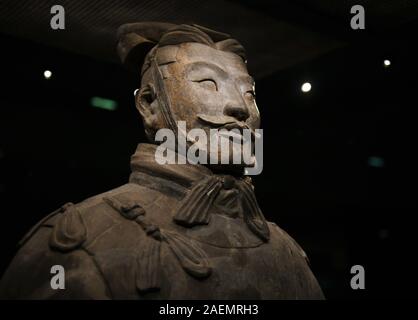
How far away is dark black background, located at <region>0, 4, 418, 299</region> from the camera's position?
128 inches

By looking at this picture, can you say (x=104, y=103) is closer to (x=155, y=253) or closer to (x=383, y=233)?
(x=155, y=253)

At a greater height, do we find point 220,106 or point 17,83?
point 17,83

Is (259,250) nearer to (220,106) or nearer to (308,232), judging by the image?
(220,106)

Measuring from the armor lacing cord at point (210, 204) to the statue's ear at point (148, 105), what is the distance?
1.36 ft

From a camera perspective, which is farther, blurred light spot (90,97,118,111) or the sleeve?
blurred light spot (90,97,118,111)

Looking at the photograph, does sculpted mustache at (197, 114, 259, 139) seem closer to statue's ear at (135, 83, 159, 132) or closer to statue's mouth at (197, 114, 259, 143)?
statue's mouth at (197, 114, 259, 143)

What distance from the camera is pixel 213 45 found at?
283 centimetres

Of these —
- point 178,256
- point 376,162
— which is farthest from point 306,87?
point 178,256

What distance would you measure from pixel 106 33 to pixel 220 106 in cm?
109

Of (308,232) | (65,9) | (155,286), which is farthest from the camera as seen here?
(308,232)

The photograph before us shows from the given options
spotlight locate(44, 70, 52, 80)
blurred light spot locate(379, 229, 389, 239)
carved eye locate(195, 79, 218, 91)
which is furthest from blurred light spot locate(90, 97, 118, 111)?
blurred light spot locate(379, 229, 389, 239)

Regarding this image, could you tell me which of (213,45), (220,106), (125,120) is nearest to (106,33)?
(125,120)

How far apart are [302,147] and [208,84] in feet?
4.72

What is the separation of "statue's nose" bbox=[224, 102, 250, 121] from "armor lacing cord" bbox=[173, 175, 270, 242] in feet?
0.94
